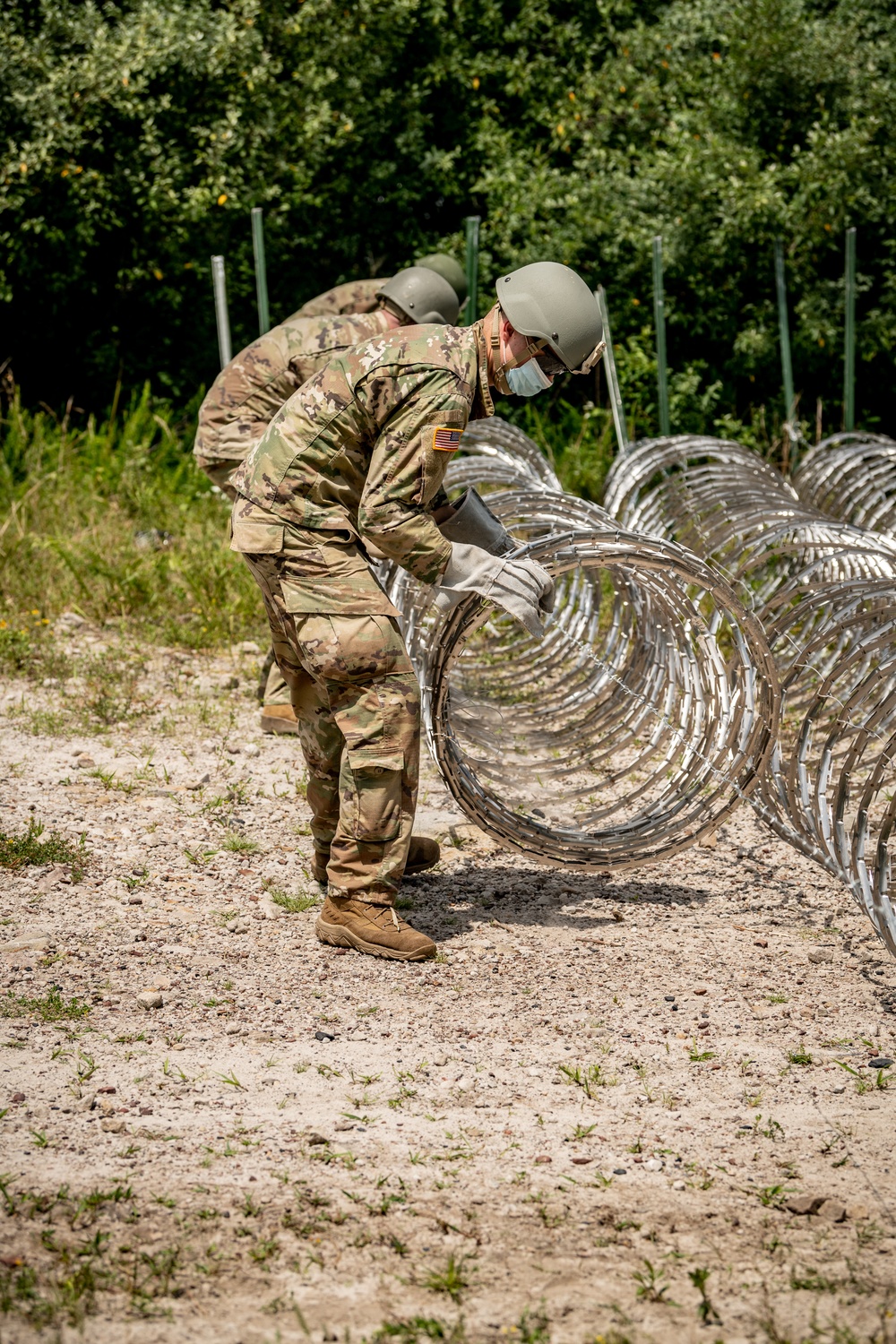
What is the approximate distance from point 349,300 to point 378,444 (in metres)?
3.76

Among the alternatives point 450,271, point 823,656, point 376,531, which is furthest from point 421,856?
point 450,271

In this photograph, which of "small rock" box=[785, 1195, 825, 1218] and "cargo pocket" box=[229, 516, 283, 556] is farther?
"cargo pocket" box=[229, 516, 283, 556]

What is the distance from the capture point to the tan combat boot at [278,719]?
282 inches

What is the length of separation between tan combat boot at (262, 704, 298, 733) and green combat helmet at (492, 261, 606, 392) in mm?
3213

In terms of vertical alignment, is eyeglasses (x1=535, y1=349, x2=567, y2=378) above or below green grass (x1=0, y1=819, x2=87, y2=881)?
above

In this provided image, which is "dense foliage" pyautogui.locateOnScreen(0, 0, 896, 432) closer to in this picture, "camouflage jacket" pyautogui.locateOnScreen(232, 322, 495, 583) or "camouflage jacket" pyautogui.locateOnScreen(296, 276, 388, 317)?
"camouflage jacket" pyautogui.locateOnScreen(296, 276, 388, 317)

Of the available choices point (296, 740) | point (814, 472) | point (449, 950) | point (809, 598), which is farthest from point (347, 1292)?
point (814, 472)

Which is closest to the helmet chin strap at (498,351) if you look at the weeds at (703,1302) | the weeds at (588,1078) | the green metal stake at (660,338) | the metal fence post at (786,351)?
the weeds at (588,1078)

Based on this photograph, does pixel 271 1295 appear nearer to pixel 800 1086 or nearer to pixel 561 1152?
pixel 561 1152

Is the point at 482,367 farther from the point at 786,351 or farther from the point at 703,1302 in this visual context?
the point at 786,351

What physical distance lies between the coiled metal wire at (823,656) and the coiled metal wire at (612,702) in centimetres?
19

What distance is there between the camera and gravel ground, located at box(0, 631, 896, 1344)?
3010mm

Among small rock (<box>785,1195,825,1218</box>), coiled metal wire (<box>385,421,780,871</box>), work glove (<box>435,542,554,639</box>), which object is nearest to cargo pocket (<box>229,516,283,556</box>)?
work glove (<box>435,542,554,639</box>)

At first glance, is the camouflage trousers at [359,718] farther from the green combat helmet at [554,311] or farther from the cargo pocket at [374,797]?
the green combat helmet at [554,311]
